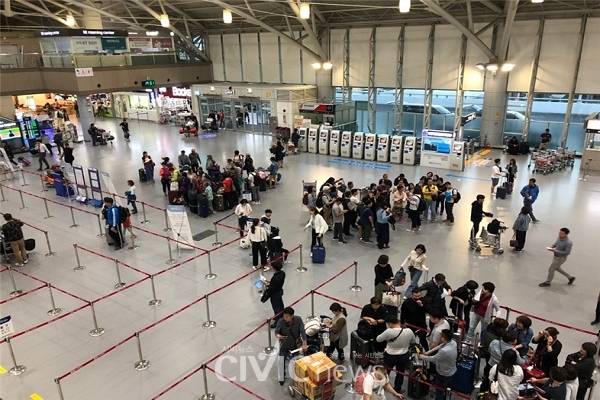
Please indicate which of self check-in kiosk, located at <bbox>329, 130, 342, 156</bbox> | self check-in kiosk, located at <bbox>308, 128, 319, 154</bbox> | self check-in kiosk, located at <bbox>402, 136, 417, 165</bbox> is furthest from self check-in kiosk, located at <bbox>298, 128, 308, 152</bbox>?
self check-in kiosk, located at <bbox>402, 136, 417, 165</bbox>

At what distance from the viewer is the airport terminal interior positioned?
27.2 ft

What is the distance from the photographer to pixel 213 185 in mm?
15508

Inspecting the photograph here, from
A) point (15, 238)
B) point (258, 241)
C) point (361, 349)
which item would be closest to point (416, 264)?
point (361, 349)

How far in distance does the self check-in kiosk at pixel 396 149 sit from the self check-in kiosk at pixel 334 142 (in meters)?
3.00

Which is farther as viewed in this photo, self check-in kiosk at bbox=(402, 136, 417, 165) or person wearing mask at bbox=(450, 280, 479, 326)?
self check-in kiosk at bbox=(402, 136, 417, 165)

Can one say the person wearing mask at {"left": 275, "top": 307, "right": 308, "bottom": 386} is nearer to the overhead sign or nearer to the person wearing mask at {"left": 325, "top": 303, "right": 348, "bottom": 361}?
the person wearing mask at {"left": 325, "top": 303, "right": 348, "bottom": 361}

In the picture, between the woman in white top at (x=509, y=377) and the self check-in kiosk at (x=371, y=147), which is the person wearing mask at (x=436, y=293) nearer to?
the woman in white top at (x=509, y=377)

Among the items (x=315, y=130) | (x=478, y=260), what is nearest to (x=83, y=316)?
(x=478, y=260)

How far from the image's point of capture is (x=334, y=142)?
23266mm

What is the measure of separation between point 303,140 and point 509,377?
19.8 metres

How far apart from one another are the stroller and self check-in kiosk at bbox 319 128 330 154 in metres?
12.7

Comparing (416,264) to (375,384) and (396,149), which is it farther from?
(396,149)

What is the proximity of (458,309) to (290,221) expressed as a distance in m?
7.41

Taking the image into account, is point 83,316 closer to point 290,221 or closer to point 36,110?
point 290,221
